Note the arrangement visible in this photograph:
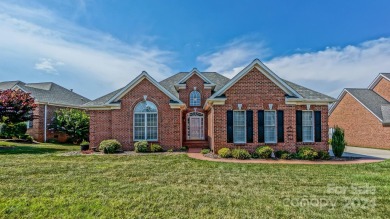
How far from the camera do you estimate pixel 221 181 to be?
28.1 ft

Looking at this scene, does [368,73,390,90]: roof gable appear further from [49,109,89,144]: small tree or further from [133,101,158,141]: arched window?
[49,109,89,144]: small tree

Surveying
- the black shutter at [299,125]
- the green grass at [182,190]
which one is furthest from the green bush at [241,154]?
the black shutter at [299,125]

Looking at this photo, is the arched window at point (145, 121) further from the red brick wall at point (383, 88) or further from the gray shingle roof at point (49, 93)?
the red brick wall at point (383, 88)

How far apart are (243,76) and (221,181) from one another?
331 inches

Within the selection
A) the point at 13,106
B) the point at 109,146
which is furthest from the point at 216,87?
the point at 13,106

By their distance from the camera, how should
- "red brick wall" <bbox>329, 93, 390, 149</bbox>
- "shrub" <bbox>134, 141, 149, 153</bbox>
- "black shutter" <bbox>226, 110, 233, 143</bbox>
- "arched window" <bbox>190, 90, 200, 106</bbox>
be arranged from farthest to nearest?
"red brick wall" <bbox>329, 93, 390, 149</bbox>
"arched window" <bbox>190, 90, 200, 106</bbox>
"shrub" <bbox>134, 141, 149, 153</bbox>
"black shutter" <bbox>226, 110, 233, 143</bbox>

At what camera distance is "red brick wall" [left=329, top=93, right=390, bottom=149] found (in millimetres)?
22562

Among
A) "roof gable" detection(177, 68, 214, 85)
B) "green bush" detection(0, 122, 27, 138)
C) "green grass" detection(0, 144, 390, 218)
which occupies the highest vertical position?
"roof gable" detection(177, 68, 214, 85)

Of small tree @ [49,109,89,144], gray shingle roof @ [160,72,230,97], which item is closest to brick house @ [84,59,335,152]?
gray shingle roof @ [160,72,230,97]

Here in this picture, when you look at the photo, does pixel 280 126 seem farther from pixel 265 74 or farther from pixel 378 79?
pixel 378 79

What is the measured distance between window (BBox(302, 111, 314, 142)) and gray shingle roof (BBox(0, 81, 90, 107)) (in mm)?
26613

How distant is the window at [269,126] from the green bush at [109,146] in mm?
10405

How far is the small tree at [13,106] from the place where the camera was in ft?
59.3

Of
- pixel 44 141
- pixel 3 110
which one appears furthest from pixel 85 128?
pixel 3 110
